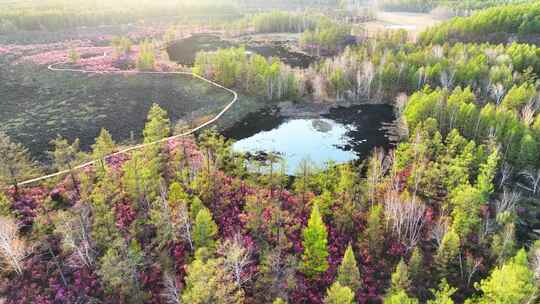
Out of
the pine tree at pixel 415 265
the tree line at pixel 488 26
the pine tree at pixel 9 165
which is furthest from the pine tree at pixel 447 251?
the tree line at pixel 488 26

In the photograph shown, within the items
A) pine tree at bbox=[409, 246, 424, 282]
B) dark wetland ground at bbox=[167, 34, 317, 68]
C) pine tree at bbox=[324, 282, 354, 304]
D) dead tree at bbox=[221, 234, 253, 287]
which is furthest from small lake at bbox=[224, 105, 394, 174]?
dark wetland ground at bbox=[167, 34, 317, 68]

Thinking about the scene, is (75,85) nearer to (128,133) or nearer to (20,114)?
(20,114)

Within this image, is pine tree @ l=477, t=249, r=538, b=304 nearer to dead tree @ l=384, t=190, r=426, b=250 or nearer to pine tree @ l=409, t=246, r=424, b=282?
pine tree @ l=409, t=246, r=424, b=282

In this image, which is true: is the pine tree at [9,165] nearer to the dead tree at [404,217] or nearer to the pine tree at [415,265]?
the dead tree at [404,217]

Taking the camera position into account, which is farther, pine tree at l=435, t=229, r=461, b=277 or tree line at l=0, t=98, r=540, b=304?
pine tree at l=435, t=229, r=461, b=277

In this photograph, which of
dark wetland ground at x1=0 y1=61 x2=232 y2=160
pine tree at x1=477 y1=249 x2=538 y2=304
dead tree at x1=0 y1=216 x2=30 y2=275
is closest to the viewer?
pine tree at x1=477 y1=249 x2=538 y2=304

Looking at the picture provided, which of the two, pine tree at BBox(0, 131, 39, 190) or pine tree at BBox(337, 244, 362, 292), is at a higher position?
pine tree at BBox(0, 131, 39, 190)

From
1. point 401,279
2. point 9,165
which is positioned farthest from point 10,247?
point 401,279
